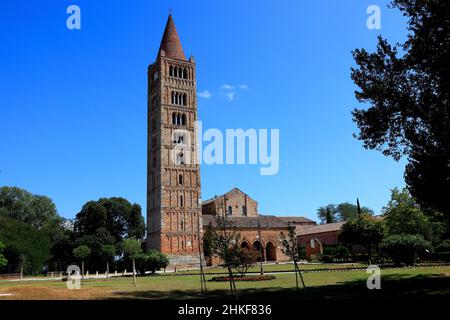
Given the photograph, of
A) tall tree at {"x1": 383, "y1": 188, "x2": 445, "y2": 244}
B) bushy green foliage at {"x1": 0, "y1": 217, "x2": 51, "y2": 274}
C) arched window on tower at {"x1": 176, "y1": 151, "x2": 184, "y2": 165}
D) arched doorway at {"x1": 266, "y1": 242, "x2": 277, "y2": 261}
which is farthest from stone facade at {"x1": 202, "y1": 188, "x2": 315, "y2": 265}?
bushy green foliage at {"x1": 0, "y1": 217, "x2": 51, "y2": 274}

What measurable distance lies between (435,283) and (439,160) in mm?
6382

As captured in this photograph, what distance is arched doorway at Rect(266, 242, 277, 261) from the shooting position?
230ft

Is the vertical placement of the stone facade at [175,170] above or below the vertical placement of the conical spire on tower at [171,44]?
below

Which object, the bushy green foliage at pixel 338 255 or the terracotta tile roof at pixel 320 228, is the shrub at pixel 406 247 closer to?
the bushy green foliage at pixel 338 255

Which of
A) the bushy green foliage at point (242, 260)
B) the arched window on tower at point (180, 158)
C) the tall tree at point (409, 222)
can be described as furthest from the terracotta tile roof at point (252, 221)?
the bushy green foliage at point (242, 260)

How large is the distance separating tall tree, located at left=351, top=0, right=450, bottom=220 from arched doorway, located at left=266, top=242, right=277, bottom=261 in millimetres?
51359

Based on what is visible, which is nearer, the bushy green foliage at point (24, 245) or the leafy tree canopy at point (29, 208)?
the bushy green foliage at point (24, 245)

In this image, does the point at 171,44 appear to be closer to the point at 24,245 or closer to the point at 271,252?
the point at 24,245

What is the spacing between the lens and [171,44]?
7000 cm

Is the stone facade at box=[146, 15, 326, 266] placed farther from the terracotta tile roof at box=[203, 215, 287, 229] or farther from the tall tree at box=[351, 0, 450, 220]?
the tall tree at box=[351, 0, 450, 220]

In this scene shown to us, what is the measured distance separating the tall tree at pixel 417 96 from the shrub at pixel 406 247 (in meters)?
14.2

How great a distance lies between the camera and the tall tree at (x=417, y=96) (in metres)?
16.0

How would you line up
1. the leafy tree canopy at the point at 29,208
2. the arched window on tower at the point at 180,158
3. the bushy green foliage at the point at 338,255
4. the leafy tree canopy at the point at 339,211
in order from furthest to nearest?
the leafy tree canopy at the point at 339,211 → the leafy tree canopy at the point at 29,208 → the arched window on tower at the point at 180,158 → the bushy green foliage at the point at 338,255
